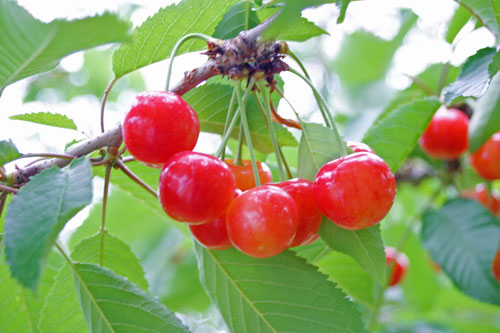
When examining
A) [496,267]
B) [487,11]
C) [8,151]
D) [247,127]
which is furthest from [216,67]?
[496,267]

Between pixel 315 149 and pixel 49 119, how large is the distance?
67 centimetres

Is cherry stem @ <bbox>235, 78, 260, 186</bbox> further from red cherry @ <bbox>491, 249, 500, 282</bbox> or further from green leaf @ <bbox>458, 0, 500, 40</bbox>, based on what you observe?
red cherry @ <bbox>491, 249, 500, 282</bbox>

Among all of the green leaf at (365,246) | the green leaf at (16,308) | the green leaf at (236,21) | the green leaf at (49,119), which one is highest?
the green leaf at (236,21)

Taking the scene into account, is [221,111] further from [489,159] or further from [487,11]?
[489,159]

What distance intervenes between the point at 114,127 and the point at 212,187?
0.39 meters

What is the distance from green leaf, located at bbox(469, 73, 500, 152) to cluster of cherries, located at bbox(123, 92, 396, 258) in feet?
1.23

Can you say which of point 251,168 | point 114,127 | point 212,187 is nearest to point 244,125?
point 251,168

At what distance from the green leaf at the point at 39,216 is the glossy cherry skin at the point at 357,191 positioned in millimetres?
450

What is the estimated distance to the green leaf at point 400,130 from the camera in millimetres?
1590

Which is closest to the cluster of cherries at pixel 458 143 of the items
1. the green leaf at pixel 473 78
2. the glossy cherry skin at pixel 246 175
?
the green leaf at pixel 473 78

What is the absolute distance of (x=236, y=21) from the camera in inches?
50.3

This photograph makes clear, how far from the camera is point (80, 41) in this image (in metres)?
0.74

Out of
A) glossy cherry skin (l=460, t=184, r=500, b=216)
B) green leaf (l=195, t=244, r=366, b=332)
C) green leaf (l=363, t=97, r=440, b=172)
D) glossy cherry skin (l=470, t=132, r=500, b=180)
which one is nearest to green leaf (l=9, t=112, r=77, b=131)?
green leaf (l=195, t=244, r=366, b=332)

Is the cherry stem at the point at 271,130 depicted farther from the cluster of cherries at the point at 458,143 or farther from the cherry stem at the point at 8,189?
the cluster of cherries at the point at 458,143
